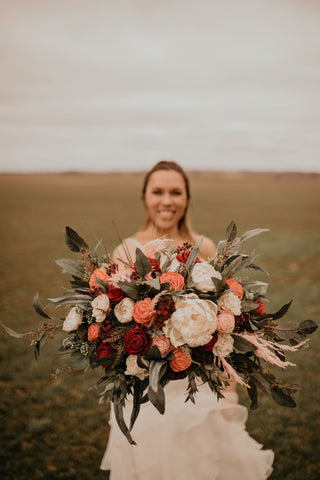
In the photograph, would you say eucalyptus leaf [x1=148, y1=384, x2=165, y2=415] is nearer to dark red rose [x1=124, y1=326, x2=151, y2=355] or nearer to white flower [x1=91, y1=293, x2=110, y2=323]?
dark red rose [x1=124, y1=326, x2=151, y2=355]

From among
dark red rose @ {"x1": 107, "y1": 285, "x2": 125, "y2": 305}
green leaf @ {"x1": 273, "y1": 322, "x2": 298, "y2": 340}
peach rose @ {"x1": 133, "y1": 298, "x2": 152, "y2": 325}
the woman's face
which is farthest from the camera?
the woman's face

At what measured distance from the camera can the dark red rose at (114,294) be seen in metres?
Answer: 1.68

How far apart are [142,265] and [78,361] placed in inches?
26.5

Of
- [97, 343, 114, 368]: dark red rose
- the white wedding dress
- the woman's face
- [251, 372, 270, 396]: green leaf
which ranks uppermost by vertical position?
the woman's face

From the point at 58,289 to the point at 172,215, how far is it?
8.28 m

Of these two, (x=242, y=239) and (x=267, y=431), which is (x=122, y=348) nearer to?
(x=242, y=239)

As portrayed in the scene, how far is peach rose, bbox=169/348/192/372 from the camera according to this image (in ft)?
5.34

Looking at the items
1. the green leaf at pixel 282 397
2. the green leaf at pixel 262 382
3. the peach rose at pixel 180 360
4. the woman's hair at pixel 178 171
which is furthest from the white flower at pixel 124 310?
A: the woman's hair at pixel 178 171

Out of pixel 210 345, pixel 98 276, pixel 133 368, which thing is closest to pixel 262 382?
pixel 210 345

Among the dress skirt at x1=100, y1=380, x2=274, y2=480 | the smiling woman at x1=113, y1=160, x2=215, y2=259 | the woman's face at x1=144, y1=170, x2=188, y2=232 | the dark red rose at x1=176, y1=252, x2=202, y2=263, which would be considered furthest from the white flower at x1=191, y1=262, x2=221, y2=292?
the woman's face at x1=144, y1=170, x2=188, y2=232

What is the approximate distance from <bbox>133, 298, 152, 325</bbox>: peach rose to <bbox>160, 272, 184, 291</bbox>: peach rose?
5.1 inches

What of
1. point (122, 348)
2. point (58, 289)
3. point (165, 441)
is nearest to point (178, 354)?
point (122, 348)

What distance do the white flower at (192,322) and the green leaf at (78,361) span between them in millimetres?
537

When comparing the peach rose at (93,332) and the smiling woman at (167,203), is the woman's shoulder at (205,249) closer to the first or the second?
the smiling woman at (167,203)
